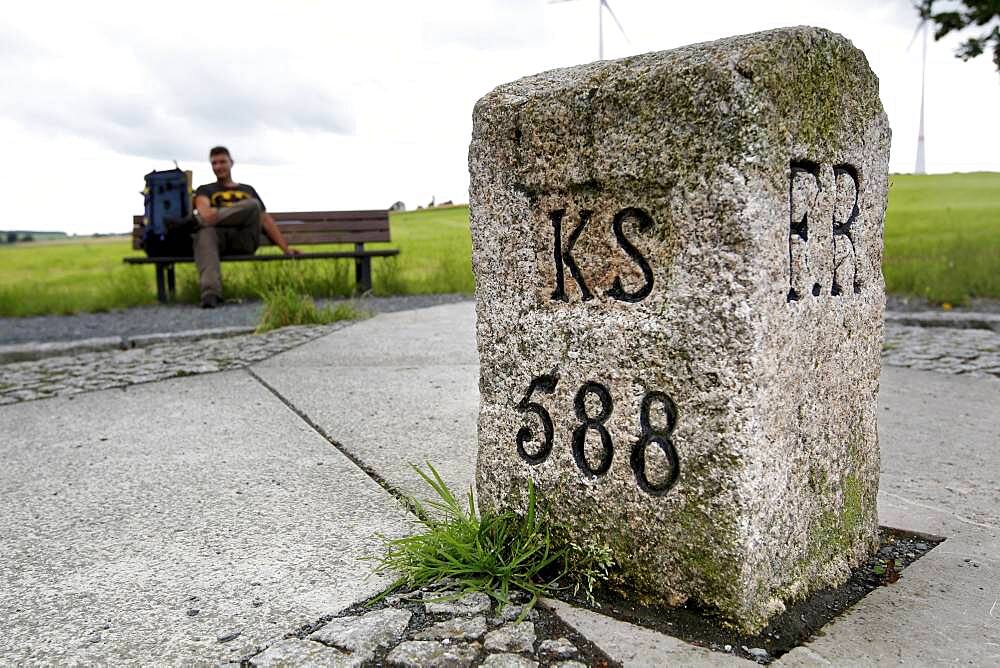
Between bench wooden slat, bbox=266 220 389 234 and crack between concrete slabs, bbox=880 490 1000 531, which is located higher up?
bench wooden slat, bbox=266 220 389 234

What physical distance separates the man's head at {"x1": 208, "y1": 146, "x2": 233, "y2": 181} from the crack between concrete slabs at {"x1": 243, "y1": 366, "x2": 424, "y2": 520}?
4415mm

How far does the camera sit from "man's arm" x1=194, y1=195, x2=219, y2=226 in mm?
7945

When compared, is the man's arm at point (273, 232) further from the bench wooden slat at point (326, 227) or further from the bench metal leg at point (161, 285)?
the bench metal leg at point (161, 285)

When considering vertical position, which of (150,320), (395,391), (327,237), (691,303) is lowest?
(395,391)

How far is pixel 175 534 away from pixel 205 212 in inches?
238

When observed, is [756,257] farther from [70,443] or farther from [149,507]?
[70,443]

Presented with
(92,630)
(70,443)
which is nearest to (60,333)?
(70,443)

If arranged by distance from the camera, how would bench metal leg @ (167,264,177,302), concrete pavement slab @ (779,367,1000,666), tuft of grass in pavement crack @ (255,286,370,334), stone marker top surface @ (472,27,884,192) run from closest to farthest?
1. stone marker top surface @ (472,27,884,192)
2. concrete pavement slab @ (779,367,1000,666)
3. tuft of grass in pavement crack @ (255,286,370,334)
4. bench metal leg @ (167,264,177,302)

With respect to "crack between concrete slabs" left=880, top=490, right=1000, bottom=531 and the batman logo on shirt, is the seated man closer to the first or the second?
the batman logo on shirt

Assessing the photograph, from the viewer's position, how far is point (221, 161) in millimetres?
8172

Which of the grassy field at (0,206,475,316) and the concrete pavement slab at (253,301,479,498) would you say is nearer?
the concrete pavement slab at (253,301,479,498)

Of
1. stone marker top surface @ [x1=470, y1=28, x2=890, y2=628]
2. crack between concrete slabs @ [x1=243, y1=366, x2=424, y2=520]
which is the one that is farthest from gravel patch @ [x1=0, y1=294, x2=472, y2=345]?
stone marker top surface @ [x1=470, y1=28, x2=890, y2=628]

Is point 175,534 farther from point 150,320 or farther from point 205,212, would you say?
point 205,212

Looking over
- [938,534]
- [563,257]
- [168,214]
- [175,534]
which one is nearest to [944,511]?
[938,534]
